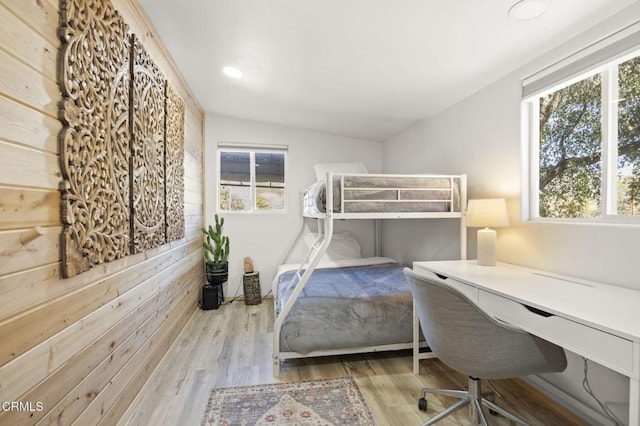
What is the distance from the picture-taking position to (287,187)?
13.7 feet

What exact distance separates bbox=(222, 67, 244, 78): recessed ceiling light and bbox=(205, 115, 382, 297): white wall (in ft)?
4.25

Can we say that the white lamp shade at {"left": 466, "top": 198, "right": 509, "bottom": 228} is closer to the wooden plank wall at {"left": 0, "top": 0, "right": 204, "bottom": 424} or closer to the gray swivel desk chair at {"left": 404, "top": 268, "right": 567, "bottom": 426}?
the gray swivel desk chair at {"left": 404, "top": 268, "right": 567, "bottom": 426}

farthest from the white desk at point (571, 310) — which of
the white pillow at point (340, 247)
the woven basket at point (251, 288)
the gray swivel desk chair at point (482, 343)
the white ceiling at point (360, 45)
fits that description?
the woven basket at point (251, 288)

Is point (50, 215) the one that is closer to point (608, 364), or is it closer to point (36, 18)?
point (36, 18)

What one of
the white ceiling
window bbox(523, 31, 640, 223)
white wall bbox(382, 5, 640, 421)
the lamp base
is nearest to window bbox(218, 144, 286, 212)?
the white ceiling

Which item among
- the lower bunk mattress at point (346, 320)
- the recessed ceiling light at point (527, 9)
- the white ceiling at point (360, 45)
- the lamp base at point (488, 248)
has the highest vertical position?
the white ceiling at point (360, 45)

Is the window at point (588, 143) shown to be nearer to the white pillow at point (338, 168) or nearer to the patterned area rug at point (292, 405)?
the patterned area rug at point (292, 405)

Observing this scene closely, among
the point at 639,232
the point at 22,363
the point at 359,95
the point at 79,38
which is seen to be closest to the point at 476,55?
the point at 359,95

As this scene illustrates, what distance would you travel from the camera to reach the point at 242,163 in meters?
4.14

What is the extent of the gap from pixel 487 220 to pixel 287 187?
267 cm

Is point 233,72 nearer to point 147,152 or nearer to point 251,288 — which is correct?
point 147,152

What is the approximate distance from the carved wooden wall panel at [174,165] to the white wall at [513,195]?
2.48m

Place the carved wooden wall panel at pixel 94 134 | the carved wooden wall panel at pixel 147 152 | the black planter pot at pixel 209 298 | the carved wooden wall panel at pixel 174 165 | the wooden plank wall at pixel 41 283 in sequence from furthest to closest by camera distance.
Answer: the black planter pot at pixel 209 298
the carved wooden wall panel at pixel 174 165
the carved wooden wall panel at pixel 147 152
the carved wooden wall panel at pixel 94 134
the wooden plank wall at pixel 41 283

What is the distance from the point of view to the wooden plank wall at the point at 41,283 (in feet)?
3.05
